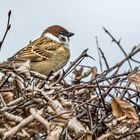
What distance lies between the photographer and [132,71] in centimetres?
284

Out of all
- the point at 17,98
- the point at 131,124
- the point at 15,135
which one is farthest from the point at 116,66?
the point at 15,135

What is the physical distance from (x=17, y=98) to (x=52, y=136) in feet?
1.47

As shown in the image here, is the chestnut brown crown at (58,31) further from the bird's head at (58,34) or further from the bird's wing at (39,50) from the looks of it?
the bird's wing at (39,50)

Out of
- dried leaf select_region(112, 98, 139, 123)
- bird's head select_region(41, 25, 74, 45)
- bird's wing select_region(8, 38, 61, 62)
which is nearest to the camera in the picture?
dried leaf select_region(112, 98, 139, 123)

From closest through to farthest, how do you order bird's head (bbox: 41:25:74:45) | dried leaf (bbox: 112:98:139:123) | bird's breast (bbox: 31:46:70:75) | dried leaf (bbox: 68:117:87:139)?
dried leaf (bbox: 68:117:87:139) → dried leaf (bbox: 112:98:139:123) → bird's breast (bbox: 31:46:70:75) → bird's head (bbox: 41:25:74:45)

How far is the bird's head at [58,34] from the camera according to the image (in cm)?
605

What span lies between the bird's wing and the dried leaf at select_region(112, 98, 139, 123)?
2.67m

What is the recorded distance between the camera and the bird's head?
19.9 ft

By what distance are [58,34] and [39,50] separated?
51 cm

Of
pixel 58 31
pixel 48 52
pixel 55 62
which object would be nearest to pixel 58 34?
pixel 58 31

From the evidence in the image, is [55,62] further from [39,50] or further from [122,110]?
[122,110]

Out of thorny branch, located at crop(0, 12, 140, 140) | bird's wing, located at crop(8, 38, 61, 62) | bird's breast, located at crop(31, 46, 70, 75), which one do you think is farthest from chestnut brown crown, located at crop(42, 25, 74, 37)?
thorny branch, located at crop(0, 12, 140, 140)

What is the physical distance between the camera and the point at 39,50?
5.60 metres

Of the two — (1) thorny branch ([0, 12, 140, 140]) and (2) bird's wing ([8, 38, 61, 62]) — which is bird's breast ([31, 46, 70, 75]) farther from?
(1) thorny branch ([0, 12, 140, 140])
